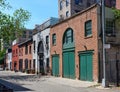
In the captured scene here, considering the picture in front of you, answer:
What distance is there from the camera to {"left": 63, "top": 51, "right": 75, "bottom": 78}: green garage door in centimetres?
3397

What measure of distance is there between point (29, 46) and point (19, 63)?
33.3 feet

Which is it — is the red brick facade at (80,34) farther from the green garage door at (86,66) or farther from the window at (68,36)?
the green garage door at (86,66)

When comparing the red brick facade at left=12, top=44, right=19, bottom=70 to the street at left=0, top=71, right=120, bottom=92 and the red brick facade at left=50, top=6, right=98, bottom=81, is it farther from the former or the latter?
the street at left=0, top=71, right=120, bottom=92

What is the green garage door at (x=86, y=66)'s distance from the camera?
29.7 m

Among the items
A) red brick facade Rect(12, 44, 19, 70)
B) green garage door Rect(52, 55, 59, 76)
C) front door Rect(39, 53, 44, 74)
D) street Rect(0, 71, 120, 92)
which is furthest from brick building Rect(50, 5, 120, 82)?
red brick facade Rect(12, 44, 19, 70)

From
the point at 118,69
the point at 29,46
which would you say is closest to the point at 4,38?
the point at 118,69

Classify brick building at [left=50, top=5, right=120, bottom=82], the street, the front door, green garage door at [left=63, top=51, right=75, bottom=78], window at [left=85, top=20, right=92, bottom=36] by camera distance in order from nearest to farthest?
the street
brick building at [left=50, top=5, right=120, bottom=82]
window at [left=85, top=20, right=92, bottom=36]
green garage door at [left=63, top=51, right=75, bottom=78]
the front door

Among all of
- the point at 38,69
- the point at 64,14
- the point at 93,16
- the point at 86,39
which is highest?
the point at 64,14

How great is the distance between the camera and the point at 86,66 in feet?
101

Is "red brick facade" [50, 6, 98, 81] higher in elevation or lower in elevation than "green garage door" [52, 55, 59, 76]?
higher

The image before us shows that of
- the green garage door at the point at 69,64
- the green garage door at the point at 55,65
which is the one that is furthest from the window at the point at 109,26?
the green garage door at the point at 55,65

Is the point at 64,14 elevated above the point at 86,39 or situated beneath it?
elevated above

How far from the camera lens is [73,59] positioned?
3397 cm

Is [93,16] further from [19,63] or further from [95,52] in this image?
[19,63]
